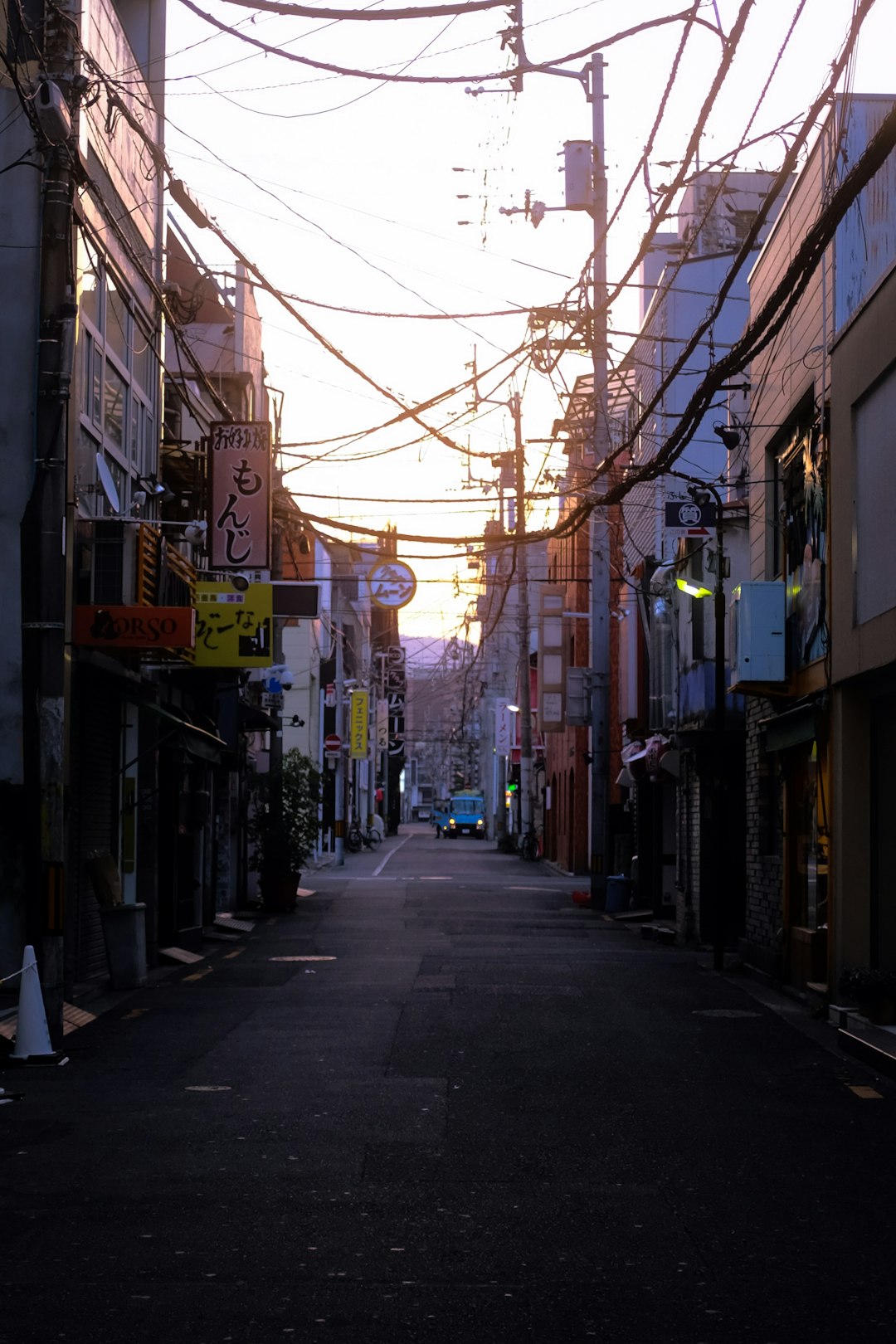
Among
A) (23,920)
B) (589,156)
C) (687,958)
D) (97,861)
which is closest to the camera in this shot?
(23,920)

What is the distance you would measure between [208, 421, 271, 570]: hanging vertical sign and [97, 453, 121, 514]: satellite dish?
3.02 m

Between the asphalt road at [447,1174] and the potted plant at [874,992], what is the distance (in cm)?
54

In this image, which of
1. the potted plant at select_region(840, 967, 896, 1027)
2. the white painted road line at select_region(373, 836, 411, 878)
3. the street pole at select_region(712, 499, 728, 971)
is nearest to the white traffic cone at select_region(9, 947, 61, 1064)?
the potted plant at select_region(840, 967, 896, 1027)

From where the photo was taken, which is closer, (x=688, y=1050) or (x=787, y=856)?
(x=688, y=1050)

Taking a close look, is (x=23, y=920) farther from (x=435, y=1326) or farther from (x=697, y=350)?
(x=697, y=350)

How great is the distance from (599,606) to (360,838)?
3261 centimetres

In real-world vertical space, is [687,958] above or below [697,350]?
below

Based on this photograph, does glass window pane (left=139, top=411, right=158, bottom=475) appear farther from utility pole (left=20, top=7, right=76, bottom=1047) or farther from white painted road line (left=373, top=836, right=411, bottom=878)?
white painted road line (left=373, top=836, right=411, bottom=878)

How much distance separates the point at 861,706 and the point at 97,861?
8.08 meters

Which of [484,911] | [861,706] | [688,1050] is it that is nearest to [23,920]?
[688,1050]

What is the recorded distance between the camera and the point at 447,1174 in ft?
25.6

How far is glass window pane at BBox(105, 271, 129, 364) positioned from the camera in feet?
57.0

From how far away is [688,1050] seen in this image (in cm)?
1207

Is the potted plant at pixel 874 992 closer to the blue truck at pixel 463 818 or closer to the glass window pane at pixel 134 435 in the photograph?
the glass window pane at pixel 134 435
